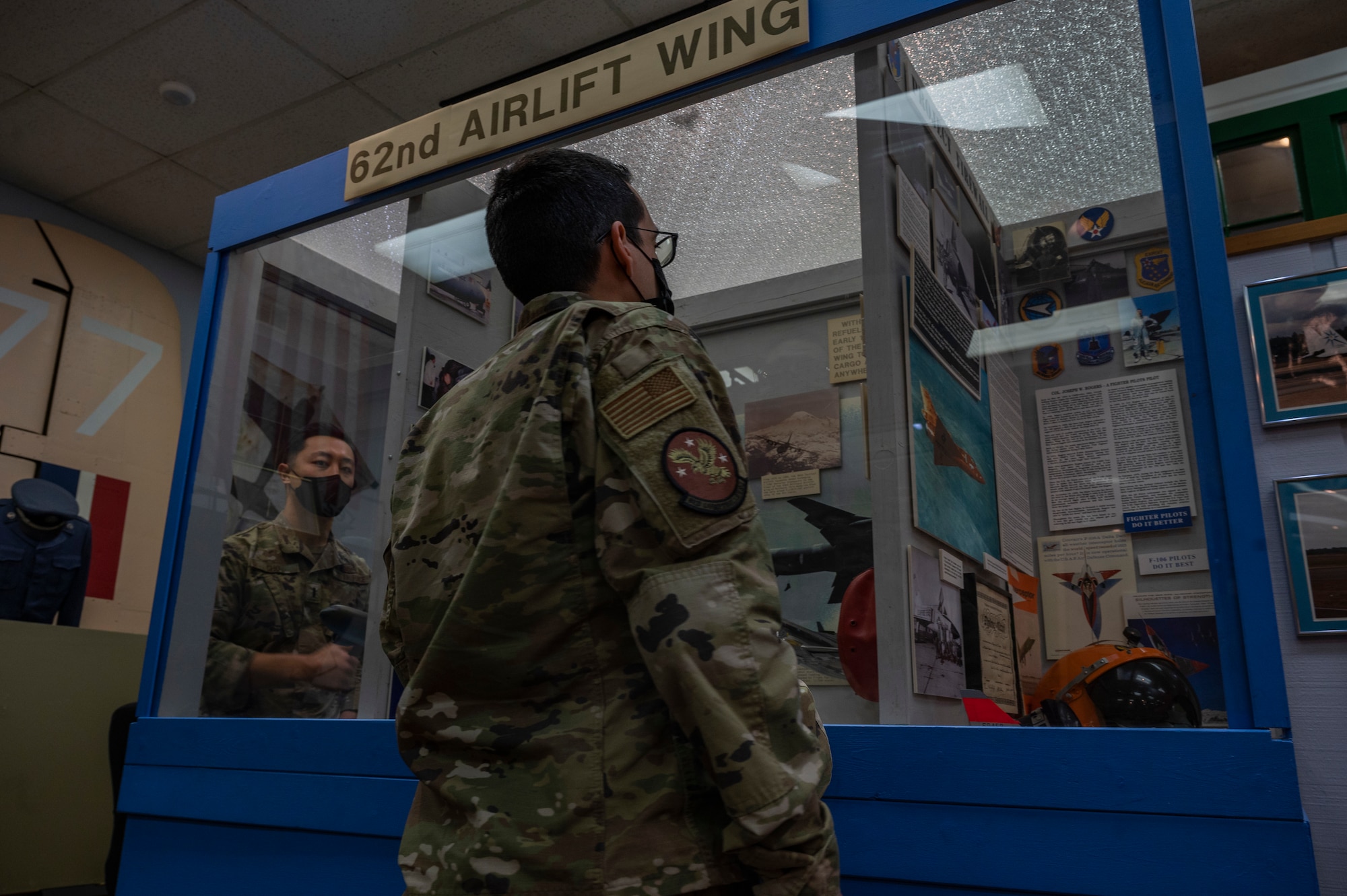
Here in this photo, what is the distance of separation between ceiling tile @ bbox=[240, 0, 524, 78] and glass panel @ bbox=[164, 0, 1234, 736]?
4.56 ft

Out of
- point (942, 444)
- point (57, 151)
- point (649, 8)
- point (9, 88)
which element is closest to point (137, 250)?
point (57, 151)

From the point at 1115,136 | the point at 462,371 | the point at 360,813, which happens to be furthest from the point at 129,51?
the point at 1115,136

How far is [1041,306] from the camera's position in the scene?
1536 millimetres

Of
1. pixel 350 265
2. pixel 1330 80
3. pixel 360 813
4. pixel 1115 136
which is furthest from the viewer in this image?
pixel 1330 80

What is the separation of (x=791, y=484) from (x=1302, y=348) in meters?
1.45

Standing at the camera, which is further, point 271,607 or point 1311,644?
point 1311,644

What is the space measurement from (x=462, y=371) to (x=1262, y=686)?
5.47 feet

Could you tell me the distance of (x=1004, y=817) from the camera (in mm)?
1130

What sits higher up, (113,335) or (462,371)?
(113,335)

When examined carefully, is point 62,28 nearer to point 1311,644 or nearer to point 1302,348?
point 1302,348

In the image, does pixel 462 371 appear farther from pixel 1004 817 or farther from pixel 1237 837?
pixel 1237 837

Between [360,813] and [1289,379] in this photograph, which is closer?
[360,813]

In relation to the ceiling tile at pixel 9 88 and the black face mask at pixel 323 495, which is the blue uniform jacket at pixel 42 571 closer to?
the ceiling tile at pixel 9 88

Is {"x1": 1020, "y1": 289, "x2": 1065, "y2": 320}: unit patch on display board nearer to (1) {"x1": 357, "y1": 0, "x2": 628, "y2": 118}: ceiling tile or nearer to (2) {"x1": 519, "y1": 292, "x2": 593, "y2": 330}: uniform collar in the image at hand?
(2) {"x1": 519, "y1": 292, "x2": 593, "y2": 330}: uniform collar
